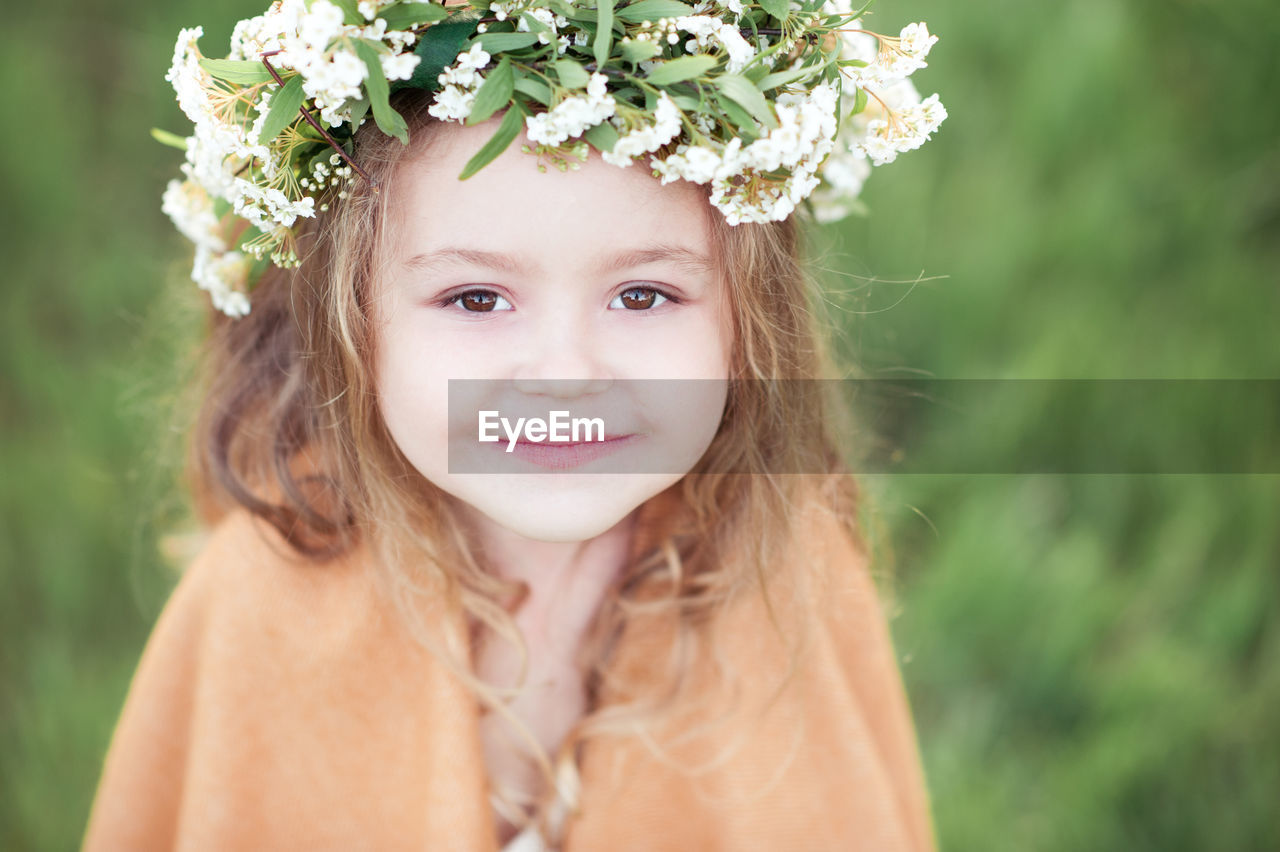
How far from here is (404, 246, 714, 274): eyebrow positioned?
870 millimetres

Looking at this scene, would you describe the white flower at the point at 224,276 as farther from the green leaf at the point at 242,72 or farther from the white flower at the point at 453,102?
the white flower at the point at 453,102

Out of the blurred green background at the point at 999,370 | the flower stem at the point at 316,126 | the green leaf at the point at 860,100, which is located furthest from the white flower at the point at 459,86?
the blurred green background at the point at 999,370

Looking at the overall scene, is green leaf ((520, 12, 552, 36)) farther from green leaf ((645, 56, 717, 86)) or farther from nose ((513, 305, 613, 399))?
nose ((513, 305, 613, 399))

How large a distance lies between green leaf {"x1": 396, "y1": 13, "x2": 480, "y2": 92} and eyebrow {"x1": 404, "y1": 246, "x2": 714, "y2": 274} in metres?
0.15

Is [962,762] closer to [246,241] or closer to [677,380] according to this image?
[677,380]

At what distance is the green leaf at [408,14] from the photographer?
0.80 meters

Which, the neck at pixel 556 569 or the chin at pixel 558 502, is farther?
the neck at pixel 556 569

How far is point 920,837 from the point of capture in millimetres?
1399

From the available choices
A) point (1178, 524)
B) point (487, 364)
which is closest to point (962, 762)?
point (1178, 524)

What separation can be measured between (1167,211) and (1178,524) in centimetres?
79

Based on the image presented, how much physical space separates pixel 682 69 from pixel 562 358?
264 millimetres

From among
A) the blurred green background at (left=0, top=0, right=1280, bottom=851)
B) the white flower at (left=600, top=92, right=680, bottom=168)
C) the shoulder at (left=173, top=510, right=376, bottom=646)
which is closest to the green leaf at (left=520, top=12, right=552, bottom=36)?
the white flower at (left=600, top=92, right=680, bottom=168)

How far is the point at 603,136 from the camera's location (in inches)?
32.2

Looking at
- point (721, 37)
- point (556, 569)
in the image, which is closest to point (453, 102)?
point (721, 37)
